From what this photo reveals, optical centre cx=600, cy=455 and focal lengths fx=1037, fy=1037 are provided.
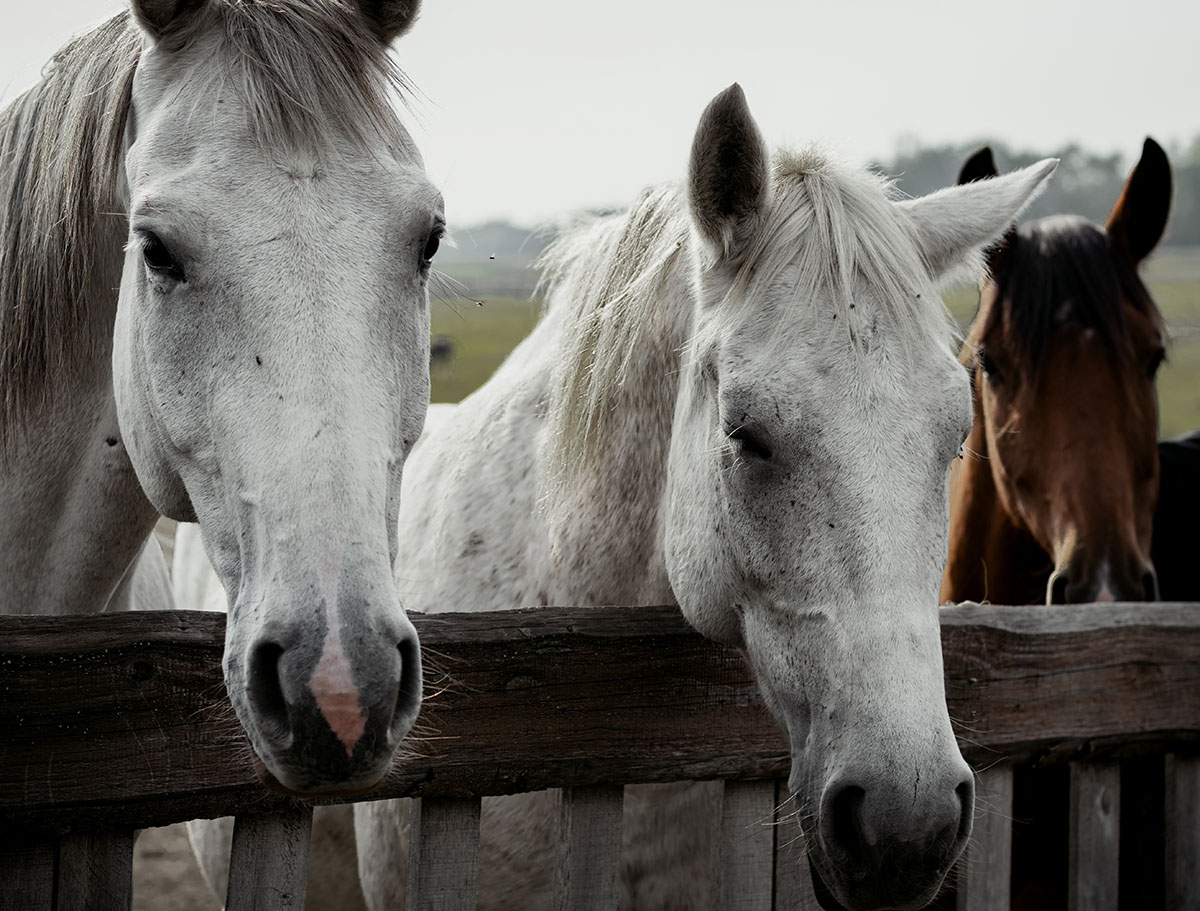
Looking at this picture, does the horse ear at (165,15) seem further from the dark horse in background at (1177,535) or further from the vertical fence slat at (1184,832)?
the dark horse in background at (1177,535)

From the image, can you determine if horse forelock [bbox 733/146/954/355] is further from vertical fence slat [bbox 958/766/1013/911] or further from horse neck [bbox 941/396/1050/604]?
horse neck [bbox 941/396/1050/604]

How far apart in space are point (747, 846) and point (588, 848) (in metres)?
0.38

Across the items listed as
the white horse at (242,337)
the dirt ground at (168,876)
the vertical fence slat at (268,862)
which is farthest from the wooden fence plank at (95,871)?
the dirt ground at (168,876)

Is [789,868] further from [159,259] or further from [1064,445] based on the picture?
[159,259]

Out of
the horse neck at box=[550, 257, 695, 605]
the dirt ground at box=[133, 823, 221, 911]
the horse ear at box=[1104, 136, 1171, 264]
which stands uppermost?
the horse ear at box=[1104, 136, 1171, 264]

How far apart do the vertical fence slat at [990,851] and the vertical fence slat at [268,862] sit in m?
1.62

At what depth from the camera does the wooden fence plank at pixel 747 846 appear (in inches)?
90.7

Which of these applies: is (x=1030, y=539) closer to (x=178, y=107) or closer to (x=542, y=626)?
(x=542, y=626)

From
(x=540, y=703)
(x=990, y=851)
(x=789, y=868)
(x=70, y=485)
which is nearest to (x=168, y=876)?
(x=70, y=485)

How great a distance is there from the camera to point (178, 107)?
72.4 inches

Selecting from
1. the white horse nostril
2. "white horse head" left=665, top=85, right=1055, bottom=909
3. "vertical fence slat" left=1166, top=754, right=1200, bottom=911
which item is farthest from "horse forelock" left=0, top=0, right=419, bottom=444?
"vertical fence slat" left=1166, top=754, right=1200, bottom=911

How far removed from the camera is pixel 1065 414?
128 inches

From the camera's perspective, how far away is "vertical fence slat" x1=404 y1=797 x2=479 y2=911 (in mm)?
2049

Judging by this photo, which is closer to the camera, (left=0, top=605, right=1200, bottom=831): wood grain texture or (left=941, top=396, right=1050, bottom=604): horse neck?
(left=0, top=605, right=1200, bottom=831): wood grain texture
